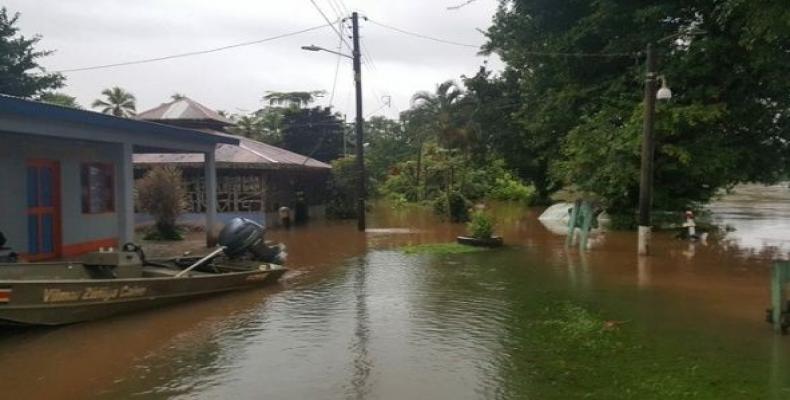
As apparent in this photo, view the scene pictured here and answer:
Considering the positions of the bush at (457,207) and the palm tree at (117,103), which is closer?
the bush at (457,207)

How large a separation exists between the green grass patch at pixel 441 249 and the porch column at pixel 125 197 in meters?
7.42

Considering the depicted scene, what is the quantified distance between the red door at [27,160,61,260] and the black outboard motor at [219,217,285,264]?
4.62 metres

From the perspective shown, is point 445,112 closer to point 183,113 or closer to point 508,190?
point 508,190

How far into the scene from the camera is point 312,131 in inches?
1767

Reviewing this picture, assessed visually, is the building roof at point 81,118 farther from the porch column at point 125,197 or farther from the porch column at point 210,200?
the porch column at point 210,200

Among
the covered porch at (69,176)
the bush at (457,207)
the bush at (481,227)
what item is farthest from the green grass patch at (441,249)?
the bush at (457,207)

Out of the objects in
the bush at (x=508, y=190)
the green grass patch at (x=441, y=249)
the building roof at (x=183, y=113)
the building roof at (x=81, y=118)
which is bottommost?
the green grass patch at (x=441, y=249)

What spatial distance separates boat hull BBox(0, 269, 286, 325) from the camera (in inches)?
320

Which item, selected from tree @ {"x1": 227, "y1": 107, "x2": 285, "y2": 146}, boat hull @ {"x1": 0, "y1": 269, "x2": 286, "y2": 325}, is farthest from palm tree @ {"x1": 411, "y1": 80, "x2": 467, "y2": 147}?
boat hull @ {"x1": 0, "y1": 269, "x2": 286, "y2": 325}

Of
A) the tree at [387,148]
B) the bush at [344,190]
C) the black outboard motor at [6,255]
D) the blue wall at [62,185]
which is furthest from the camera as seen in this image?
the tree at [387,148]

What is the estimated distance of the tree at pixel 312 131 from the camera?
44.3m

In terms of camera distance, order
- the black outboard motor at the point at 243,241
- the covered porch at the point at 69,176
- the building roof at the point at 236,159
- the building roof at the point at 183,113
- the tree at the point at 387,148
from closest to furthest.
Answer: the covered porch at the point at 69,176 < the black outboard motor at the point at 243,241 < the building roof at the point at 236,159 < the building roof at the point at 183,113 < the tree at the point at 387,148

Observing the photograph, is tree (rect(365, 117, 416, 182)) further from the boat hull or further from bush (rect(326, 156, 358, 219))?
the boat hull

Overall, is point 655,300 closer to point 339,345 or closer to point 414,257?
point 339,345
